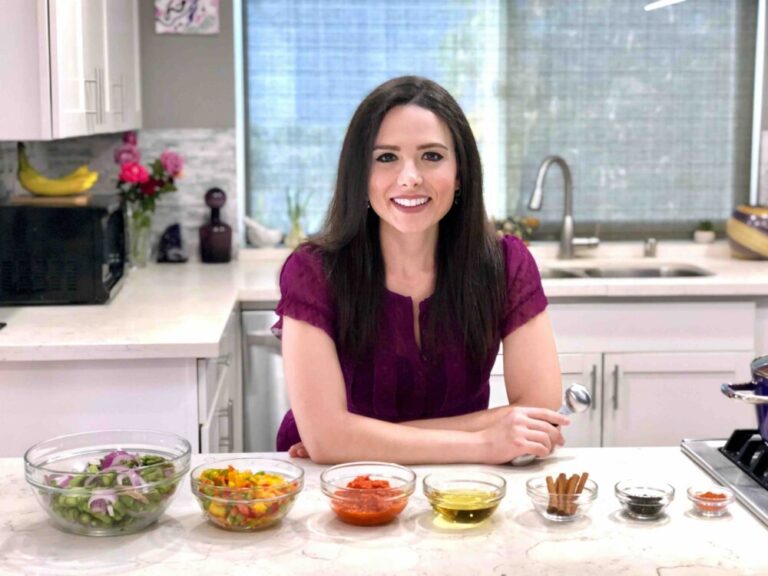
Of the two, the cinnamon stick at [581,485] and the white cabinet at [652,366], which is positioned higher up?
the cinnamon stick at [581,485]

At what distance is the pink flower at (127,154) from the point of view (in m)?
4.00

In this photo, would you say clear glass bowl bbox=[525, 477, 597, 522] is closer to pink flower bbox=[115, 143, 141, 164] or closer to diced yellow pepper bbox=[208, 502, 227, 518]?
diced yellow pepper bbox=[208, 502, 227, 518]

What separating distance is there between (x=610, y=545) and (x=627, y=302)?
7.55ft

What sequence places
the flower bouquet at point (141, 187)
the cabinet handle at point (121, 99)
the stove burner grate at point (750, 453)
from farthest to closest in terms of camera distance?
the flower bouquet at point (141, 187) → the cabinet handle at point (121, 99) → the stove burner grate at point (750, 453)

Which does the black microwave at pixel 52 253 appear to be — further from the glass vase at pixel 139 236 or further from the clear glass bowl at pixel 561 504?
the clear glass bowl at pixel 561 504

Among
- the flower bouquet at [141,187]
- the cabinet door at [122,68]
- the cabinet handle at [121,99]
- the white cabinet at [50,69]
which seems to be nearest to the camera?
the white cabinet at [50,69]

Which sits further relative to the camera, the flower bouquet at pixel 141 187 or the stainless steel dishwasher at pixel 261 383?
the flower bouquet at pixel 141 187

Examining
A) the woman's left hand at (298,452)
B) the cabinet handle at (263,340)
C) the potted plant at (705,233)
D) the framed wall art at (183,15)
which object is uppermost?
the framed wall art at (183,15)

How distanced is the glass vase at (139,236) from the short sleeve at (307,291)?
187cm

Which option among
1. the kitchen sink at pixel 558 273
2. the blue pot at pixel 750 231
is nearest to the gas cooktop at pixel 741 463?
the kitchen sink at pixel 558 273

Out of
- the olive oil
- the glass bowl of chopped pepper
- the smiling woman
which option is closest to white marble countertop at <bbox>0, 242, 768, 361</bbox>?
the smiling woman

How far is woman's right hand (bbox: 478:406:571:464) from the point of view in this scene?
1.89 m

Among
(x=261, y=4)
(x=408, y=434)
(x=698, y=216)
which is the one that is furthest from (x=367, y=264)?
(x=698, y=216)

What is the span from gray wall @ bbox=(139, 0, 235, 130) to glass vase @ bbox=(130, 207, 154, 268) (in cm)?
41
